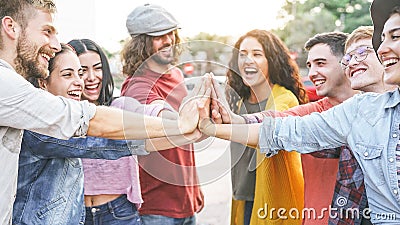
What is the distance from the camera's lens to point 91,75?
2.52 m

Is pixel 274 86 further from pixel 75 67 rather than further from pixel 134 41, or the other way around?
pixel 75 67

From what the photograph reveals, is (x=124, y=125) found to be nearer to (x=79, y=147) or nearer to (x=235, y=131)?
(x=79, y=147)

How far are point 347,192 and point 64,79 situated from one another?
1.25 meters

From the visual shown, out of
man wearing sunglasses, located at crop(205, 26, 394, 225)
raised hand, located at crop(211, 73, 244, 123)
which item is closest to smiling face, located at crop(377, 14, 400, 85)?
man wearing sunglasses, located at crop(205, 26, 394, 225)

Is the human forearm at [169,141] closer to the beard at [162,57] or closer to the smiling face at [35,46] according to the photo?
the smiling face at [35,46]

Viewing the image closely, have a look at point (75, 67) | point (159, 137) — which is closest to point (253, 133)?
point (159, 137)

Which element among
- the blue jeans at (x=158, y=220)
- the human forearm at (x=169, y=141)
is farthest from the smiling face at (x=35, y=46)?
the blue jeans at (x=158, y=220)

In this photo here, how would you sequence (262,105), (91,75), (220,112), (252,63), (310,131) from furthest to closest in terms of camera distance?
(252,63)
(262,105)
(91,75)
(220,112)
(310,131)

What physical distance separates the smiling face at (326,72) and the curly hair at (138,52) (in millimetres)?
716

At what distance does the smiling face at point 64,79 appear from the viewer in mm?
2316

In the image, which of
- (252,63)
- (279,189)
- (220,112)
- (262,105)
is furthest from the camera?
(252,63)

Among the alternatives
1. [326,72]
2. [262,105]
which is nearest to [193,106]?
[262,105]

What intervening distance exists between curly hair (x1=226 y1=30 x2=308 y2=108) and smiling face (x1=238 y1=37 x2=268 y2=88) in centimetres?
2

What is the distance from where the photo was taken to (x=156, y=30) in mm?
2719
